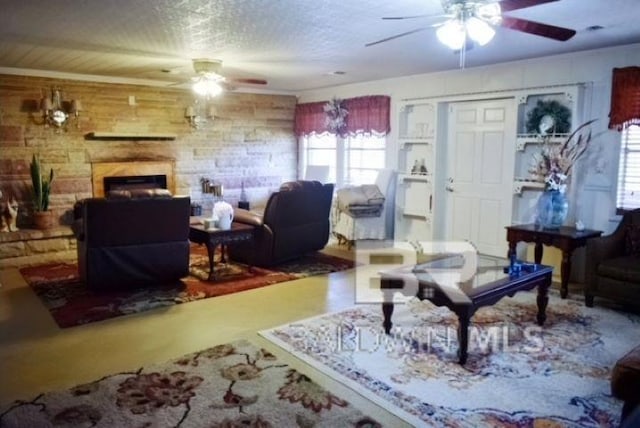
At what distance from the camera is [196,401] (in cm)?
267

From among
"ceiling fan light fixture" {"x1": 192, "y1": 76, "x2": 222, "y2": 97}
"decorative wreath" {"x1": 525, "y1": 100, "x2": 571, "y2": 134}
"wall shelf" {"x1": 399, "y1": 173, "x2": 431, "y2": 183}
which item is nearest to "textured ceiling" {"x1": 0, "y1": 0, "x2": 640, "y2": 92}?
"ceiling fan light fixture" {"x1": 192, "y1": 76, "x2": 222, "y2": 97}

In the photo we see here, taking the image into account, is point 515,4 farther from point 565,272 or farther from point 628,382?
point 565,272

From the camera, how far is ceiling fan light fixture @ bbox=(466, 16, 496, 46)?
9.29ft

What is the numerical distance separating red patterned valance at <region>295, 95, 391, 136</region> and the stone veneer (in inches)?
14.0

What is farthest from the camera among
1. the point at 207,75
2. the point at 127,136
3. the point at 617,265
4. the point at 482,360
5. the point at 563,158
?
the point at 127,136

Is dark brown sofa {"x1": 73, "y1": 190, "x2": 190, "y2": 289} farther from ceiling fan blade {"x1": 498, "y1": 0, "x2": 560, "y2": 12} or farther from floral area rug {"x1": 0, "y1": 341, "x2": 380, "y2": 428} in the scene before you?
ceiling fan blade {"x1": 498, "y1": 0, "x2": 560, "y2": 12}

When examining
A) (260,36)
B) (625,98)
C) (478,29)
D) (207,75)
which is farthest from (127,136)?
(625,98)

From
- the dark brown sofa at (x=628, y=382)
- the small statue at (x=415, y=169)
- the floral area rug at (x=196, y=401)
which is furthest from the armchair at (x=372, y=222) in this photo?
the dark brown sofa at (x=628, y=382)

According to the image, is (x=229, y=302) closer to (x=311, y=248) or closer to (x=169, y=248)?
(x=169, y=248)

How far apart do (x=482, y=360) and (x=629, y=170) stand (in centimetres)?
277

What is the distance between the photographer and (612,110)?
15.4ft

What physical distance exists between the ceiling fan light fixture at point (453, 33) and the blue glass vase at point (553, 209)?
253 cm

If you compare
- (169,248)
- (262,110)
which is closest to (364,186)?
(262,110)

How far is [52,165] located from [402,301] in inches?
192
